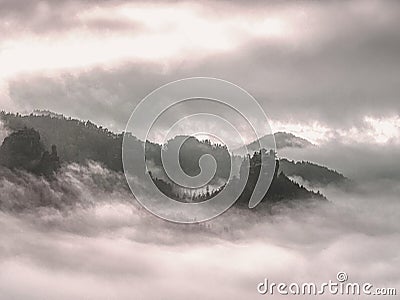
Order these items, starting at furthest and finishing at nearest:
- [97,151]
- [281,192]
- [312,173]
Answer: [97,151] → [281,192] → [312,173]

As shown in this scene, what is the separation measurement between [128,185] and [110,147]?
3.41 ft

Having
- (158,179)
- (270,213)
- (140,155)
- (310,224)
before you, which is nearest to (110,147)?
(140,155)

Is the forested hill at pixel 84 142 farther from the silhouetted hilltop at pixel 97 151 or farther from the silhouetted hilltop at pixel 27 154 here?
the silhouetted hilltop at pixel 27 154

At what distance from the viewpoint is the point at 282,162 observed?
45.3 ft

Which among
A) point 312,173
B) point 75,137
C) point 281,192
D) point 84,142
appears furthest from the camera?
point 84,142

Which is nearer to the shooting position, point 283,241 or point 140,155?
point 140,155

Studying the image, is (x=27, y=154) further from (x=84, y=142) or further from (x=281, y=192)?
(x=281, y=192)

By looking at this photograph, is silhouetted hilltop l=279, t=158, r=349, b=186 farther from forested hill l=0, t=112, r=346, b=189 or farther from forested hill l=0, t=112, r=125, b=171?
forested hill l=0, t=112, r=125, b=171

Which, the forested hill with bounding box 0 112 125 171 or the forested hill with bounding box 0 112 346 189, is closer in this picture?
the forested hill with bounding box 0 112 346 189

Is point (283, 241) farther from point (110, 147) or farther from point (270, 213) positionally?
point (110, 147)

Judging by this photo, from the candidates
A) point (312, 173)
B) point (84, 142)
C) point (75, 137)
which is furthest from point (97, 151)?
point (312, 173)

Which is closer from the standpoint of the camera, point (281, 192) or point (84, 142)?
point (281, 192)

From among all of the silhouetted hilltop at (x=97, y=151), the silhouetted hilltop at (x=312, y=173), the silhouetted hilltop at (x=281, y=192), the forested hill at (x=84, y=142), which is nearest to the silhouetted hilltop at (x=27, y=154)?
the silhouetted hilltop at (x=97, y=151)

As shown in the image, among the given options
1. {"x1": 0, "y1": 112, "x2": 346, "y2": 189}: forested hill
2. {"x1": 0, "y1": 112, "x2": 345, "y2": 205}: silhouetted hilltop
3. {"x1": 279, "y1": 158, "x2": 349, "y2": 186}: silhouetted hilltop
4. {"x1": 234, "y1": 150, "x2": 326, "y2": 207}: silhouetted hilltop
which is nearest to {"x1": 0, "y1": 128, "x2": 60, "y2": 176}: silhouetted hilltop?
{"x1": 0, "y1": 112, "x2": 345, "y2": 205}: silhouetted hilltop
